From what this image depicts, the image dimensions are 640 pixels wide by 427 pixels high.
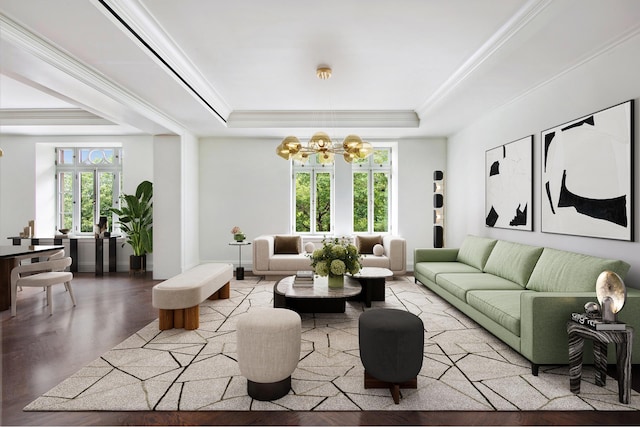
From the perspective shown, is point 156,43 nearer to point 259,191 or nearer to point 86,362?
point 86,362

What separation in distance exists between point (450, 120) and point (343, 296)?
396 centimetres

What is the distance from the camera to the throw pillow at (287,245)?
264 inches

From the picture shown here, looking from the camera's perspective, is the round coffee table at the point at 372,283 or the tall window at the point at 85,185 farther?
the tall window at the point at 85,185

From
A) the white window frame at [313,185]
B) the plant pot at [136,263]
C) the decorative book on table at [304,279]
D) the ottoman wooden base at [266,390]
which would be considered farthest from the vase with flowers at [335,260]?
the plant pot at [136,263]

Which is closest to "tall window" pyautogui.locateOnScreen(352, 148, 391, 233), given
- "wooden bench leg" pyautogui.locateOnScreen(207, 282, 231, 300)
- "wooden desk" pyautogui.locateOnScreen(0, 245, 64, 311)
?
"wooden bench leg" pyautogui.locateOnScreen(207, 282, 231, 300)

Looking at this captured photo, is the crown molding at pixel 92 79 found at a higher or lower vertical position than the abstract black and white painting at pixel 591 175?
higher

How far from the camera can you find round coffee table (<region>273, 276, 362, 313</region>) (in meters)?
3.71

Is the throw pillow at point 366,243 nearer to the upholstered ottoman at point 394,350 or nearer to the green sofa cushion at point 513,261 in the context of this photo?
the green sofa cushion at point 513,261

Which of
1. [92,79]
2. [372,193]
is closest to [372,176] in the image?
[372,193]

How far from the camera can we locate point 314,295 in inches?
145

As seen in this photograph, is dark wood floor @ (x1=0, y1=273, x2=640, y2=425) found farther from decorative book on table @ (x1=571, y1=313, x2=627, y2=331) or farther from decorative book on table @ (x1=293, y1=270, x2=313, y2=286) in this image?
decorative book on table @ (x1=293, y1=270, x2=313, y2=286)

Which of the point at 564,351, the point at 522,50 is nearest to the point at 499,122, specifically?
the point at 522,50

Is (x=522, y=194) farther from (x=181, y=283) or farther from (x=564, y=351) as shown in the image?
(x=181, y=283)

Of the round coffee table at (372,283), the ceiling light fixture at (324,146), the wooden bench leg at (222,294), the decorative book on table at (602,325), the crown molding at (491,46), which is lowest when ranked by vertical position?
the wooden bench leg at (222,294)
